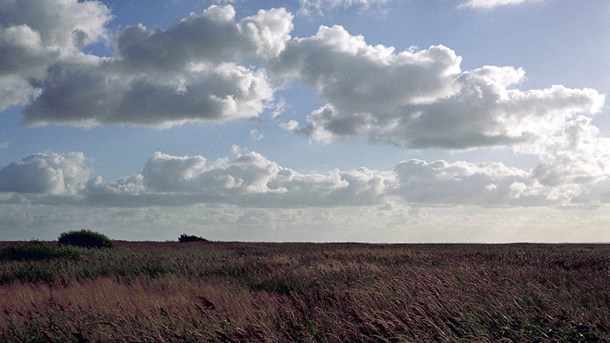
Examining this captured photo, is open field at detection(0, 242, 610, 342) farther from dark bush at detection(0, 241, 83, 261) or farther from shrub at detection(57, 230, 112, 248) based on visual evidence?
shrub at detection(57, 230, 112, 248)

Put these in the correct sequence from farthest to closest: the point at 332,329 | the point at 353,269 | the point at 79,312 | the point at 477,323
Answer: the point at 353,269, the point at 79,312, the point at 477,323, the point at 332,329

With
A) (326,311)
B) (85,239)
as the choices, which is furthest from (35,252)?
(326,311)

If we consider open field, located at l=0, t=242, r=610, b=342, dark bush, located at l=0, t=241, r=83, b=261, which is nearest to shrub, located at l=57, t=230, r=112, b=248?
dark bush, located at l=0, t=241, r=83, b=261

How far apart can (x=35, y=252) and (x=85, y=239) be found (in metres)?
8.63

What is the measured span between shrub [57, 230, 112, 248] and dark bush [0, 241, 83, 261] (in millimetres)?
6908

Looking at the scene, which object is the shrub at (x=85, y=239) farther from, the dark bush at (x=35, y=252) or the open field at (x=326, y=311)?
the open field at (x=326, y=311)

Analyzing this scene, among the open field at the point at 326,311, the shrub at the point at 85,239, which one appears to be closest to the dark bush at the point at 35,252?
the shrub at the point at 85,239

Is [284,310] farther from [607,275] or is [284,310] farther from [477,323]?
[607,275]

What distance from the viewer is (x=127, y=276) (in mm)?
15281

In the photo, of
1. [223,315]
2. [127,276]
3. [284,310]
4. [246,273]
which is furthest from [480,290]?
[127,276]

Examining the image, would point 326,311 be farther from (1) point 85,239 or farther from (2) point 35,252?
(1) point 85,239

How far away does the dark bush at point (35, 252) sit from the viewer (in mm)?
23734

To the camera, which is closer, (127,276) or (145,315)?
(145,315)

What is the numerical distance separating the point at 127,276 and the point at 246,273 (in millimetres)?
3456
